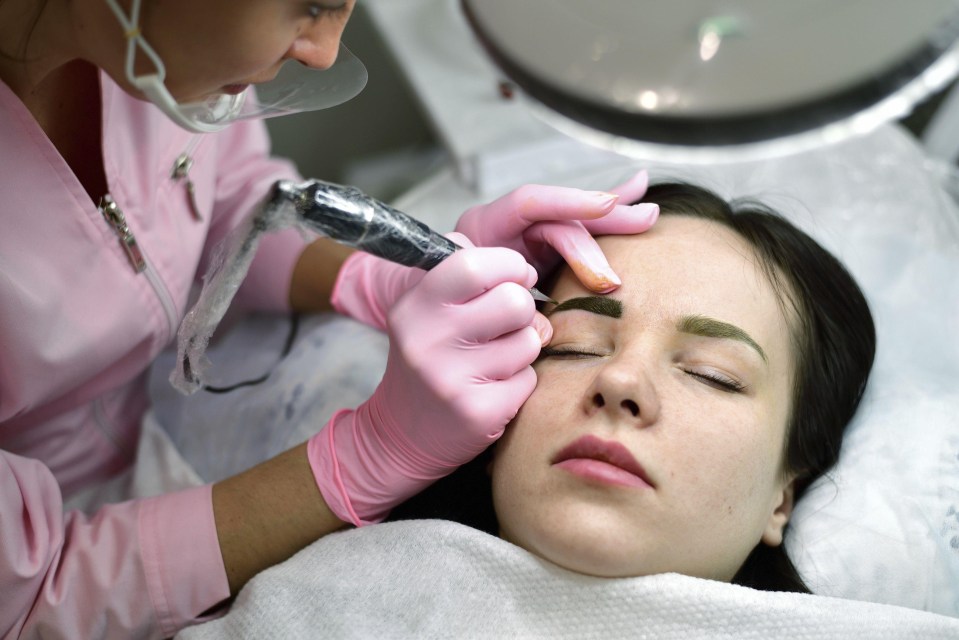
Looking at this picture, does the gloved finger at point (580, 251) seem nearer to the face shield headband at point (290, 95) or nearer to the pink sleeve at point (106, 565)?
the face shield headband at point (290, 95)

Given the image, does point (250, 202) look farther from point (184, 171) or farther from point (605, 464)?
point (605, 464)

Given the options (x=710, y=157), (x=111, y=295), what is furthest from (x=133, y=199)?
(x=710, y=157)

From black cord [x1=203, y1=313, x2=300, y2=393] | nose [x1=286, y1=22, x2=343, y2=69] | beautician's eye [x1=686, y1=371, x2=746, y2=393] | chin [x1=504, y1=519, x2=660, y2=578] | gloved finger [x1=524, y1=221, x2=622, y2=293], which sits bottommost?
black cord [x1=203, y1=313, x2=300, y2=393]

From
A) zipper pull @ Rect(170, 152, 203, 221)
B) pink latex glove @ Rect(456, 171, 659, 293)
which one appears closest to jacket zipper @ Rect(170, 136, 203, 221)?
zipper pull @ Rect(170, 152, 203, 221)

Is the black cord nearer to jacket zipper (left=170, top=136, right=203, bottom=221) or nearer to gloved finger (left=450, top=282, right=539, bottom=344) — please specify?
jacket zipper (left=170, top=136, right=203, bottom=221)

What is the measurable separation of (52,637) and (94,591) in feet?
0.23

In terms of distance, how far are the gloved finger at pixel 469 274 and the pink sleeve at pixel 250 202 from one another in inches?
20.2

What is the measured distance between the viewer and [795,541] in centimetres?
112

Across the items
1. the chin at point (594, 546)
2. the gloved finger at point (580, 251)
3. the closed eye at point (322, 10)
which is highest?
the closed eye at point (322, 10)

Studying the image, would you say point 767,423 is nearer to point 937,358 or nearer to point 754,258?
point 754,258

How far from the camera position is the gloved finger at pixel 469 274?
36.7 inches

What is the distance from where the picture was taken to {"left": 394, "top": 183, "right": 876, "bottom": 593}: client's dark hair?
3.55 ft

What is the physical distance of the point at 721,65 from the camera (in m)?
0.67

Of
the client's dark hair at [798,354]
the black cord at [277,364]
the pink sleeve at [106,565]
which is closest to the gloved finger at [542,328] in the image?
the client's dark hair at [798,354]
